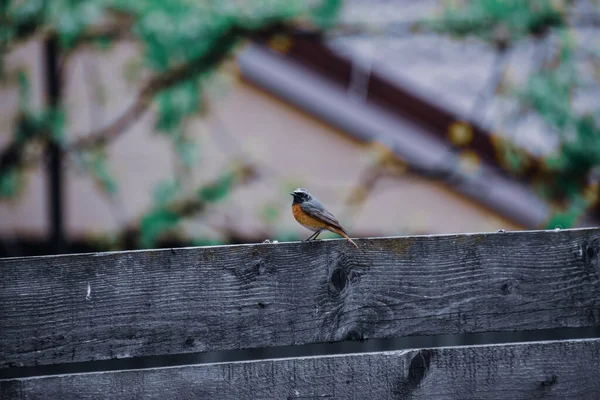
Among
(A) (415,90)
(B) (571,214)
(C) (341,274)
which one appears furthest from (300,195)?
(A) (415,90)

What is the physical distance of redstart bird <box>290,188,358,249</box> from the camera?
116 inches

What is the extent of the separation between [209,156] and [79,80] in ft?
4.64

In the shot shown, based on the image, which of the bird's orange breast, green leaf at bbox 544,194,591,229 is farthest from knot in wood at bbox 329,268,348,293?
green leaf at bbox 544,194,591,229

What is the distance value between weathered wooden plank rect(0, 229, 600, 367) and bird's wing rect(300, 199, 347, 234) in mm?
853

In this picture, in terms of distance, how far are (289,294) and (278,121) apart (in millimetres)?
4415

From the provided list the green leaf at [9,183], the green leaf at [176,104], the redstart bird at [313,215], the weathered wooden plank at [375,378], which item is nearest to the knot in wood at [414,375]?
the weathered wooden plank at [375,378]

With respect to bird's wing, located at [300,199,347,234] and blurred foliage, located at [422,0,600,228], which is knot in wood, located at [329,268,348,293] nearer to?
bird's wing, located at [300,199,347,234]

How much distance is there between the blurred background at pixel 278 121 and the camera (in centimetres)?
535

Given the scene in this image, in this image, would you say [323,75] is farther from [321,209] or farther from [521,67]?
[321,209]

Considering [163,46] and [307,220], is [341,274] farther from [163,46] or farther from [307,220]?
[163,46]

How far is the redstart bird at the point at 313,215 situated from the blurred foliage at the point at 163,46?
2.26m

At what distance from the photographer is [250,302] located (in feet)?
6.40

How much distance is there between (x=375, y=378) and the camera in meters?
1.97

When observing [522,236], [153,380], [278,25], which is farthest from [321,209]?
[278,25]
